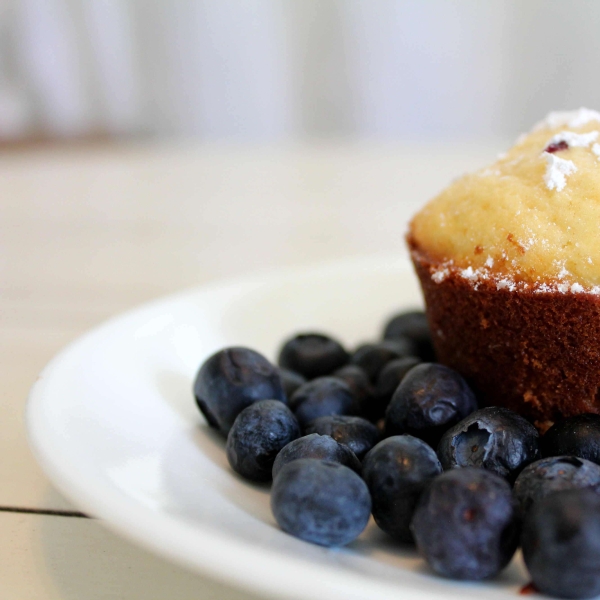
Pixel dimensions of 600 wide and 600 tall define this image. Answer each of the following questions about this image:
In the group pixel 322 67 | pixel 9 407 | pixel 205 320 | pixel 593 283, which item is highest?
pixel 322 67

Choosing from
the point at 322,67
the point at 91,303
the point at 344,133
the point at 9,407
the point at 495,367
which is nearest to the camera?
the point at 495,367

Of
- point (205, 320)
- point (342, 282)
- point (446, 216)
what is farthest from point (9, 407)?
point (446, 216)

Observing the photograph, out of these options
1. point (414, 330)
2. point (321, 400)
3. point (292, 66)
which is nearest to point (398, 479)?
point (321, 400)

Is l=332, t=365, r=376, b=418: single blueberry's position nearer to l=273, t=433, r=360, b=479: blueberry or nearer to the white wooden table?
l=273, t=433, r=360, b=479: blueberry

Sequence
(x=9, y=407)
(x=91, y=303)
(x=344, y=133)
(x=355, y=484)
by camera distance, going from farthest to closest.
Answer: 1. (x=344, y=133)
2. (x=91, y=303)
3. (x=9, y=407)
4. (x=355, y=484)

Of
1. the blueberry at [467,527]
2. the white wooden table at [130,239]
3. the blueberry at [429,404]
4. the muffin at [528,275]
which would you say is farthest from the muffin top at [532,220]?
the white wooden table at [130,239]

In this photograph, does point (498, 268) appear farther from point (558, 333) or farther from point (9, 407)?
point (9, 407)

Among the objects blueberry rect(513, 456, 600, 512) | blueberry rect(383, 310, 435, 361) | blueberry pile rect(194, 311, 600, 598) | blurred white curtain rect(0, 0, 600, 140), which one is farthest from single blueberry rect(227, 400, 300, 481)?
blurred white curtain rect(0, 0, 600, 140)

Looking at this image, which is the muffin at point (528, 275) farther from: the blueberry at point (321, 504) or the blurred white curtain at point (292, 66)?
the blurred white curtain at point (292, 66)
